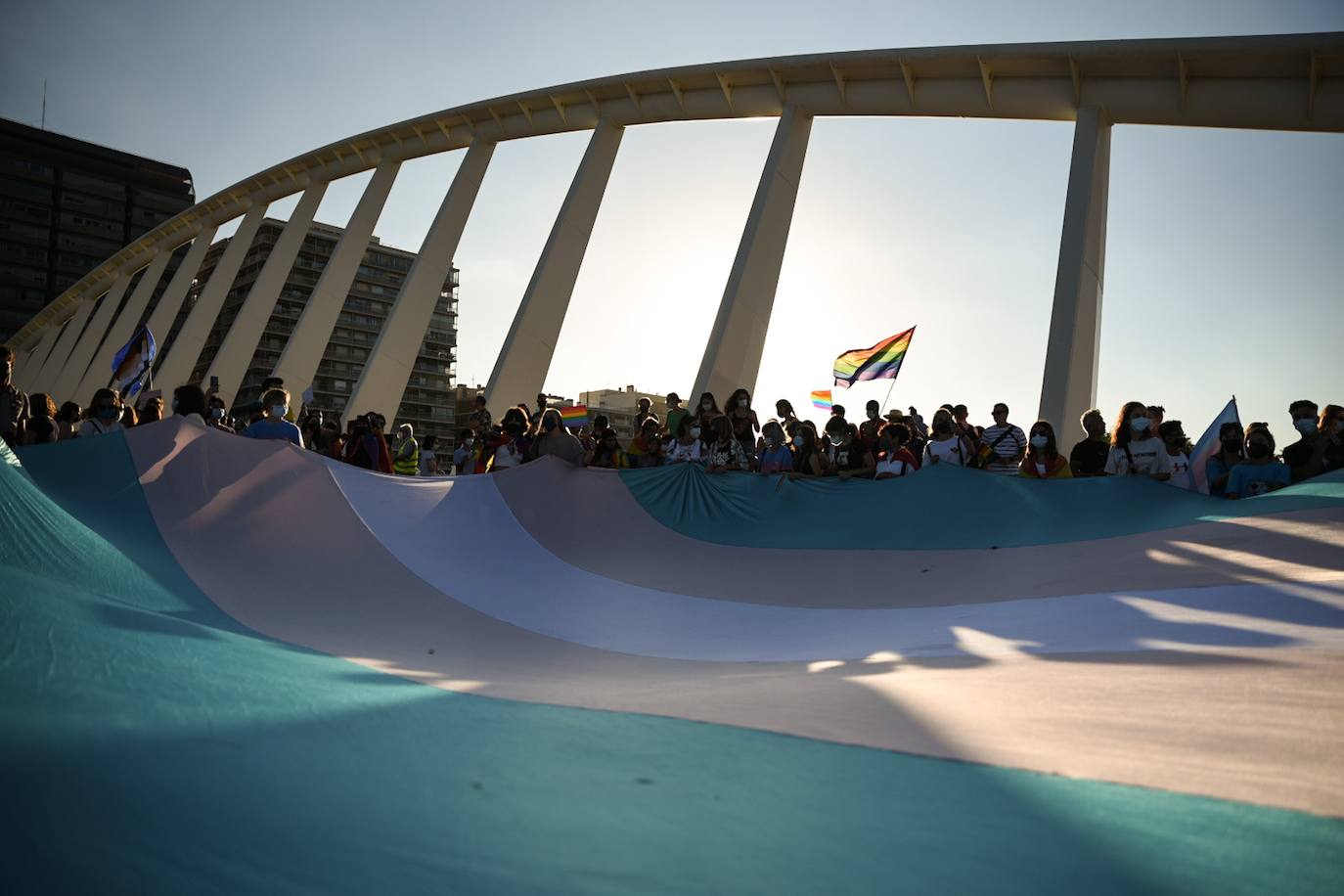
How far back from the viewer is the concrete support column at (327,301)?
22234 mm

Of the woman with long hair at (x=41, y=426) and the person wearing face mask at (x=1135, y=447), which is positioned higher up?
the person wearing face mask at (x=1135, y=447)

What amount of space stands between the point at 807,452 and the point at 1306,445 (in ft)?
Answer: 13.8

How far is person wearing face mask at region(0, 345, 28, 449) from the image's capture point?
686cm

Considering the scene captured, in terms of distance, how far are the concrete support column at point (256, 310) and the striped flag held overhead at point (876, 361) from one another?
18715mm

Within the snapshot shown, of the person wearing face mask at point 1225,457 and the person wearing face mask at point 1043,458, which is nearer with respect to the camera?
the person wearing face mask at point 1225,457

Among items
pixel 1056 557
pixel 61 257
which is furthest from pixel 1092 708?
pixel 61 257

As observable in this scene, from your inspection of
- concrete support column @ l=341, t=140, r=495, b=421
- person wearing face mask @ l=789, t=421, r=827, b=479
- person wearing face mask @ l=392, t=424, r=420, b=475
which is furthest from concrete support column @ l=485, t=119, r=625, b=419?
person wearing face mask @ l=789, t=421, r=827, b=479

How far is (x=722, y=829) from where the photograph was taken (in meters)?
1.55

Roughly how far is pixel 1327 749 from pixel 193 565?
5.18 metres

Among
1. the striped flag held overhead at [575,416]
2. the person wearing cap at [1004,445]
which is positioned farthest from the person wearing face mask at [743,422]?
the striped flag held overhead at [575,416]

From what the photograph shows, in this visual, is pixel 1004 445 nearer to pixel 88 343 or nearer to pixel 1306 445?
pixel 1306 445

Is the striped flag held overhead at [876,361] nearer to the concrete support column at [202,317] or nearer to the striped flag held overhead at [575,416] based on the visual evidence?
the striped flag held overhead at [575,416]

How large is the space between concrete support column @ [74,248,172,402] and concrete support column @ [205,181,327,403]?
11.6m

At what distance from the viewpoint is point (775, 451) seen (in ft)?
28.5
